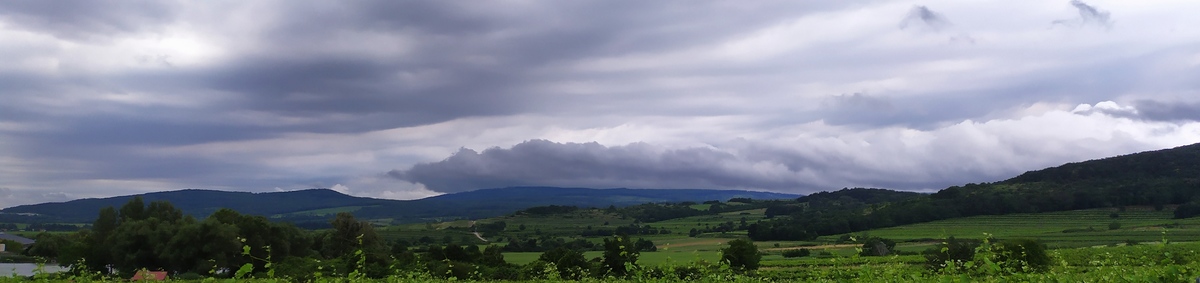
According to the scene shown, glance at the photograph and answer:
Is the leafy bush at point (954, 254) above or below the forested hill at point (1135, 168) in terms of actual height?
below

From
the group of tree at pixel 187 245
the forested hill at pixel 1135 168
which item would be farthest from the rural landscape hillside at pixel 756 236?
the forested hill at pixel 1135 168

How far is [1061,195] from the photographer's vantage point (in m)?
149

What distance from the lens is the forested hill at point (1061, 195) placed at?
464 ft

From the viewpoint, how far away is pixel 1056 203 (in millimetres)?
145500

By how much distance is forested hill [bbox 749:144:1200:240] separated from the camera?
14138 cm

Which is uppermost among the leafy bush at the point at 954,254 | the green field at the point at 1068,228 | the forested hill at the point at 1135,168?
the forested hill at the point at 1135,168

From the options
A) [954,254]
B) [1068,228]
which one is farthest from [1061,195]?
[954,254]

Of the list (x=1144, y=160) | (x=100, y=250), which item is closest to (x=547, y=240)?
(x=100, y=250)

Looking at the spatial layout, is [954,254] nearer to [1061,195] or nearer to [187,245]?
[187,245]

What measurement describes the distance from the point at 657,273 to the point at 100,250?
84.1m

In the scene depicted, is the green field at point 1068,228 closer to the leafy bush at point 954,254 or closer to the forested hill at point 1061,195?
the forested hill at point 1061,195

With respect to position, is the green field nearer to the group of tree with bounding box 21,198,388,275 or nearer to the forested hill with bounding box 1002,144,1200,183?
the forested hill with bounding box 1002,144,1200,183

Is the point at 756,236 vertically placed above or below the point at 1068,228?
below

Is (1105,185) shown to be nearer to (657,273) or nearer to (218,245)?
(218,245)
